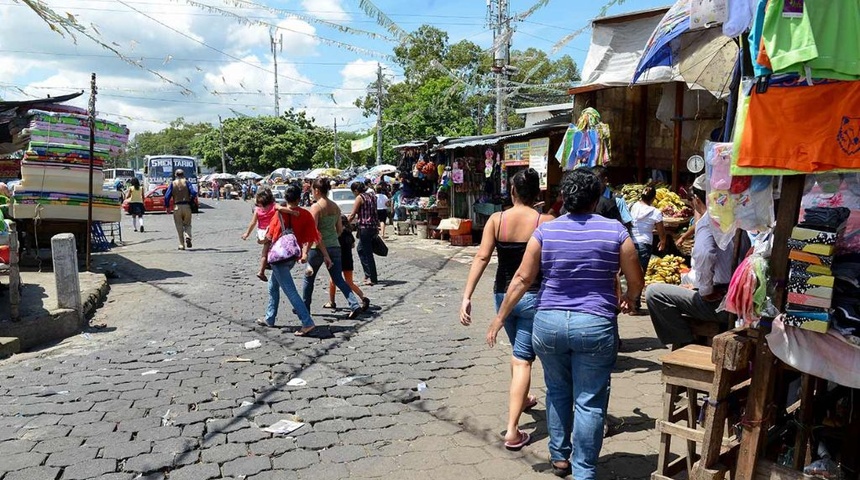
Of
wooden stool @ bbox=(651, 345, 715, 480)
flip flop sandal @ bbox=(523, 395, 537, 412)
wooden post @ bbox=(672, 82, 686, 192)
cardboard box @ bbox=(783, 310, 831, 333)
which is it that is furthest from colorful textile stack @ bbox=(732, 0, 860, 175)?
wooden post @ bbox=(672, 82, 686, 192)

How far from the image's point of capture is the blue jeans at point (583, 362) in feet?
10.8

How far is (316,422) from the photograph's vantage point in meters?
4.60

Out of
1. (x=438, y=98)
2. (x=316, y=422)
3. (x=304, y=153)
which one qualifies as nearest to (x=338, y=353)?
(x=316, y=422)

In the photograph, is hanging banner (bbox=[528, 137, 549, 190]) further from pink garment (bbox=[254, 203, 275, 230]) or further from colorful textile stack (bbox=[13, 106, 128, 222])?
colorful textile stack (bbox=[13, 106, 128, 222])

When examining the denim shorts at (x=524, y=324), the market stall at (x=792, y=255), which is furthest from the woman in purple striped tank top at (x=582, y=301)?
the market stall at (x=792, y=255)

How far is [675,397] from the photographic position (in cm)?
334

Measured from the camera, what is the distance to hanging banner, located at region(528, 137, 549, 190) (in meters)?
12.3

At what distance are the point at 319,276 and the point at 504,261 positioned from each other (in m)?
7.46

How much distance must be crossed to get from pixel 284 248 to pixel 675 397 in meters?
Answer: 4.74

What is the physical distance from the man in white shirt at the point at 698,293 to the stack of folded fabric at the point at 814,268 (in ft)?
3.36

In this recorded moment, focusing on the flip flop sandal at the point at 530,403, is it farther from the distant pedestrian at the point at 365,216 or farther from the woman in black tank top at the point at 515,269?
the distant pedestrian at the point at 365,216

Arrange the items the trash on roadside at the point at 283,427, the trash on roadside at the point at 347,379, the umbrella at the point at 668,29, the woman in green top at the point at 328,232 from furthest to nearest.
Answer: the woman in green top at the point at 328,232
the trash on roadside at the point at 347,379
the umbrella at the point at 668,29
the trash on roadside at the point at 283,427

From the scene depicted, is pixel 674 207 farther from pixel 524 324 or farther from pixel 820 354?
pixel 820 354

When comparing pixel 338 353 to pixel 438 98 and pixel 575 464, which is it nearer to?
pixel 575 464
